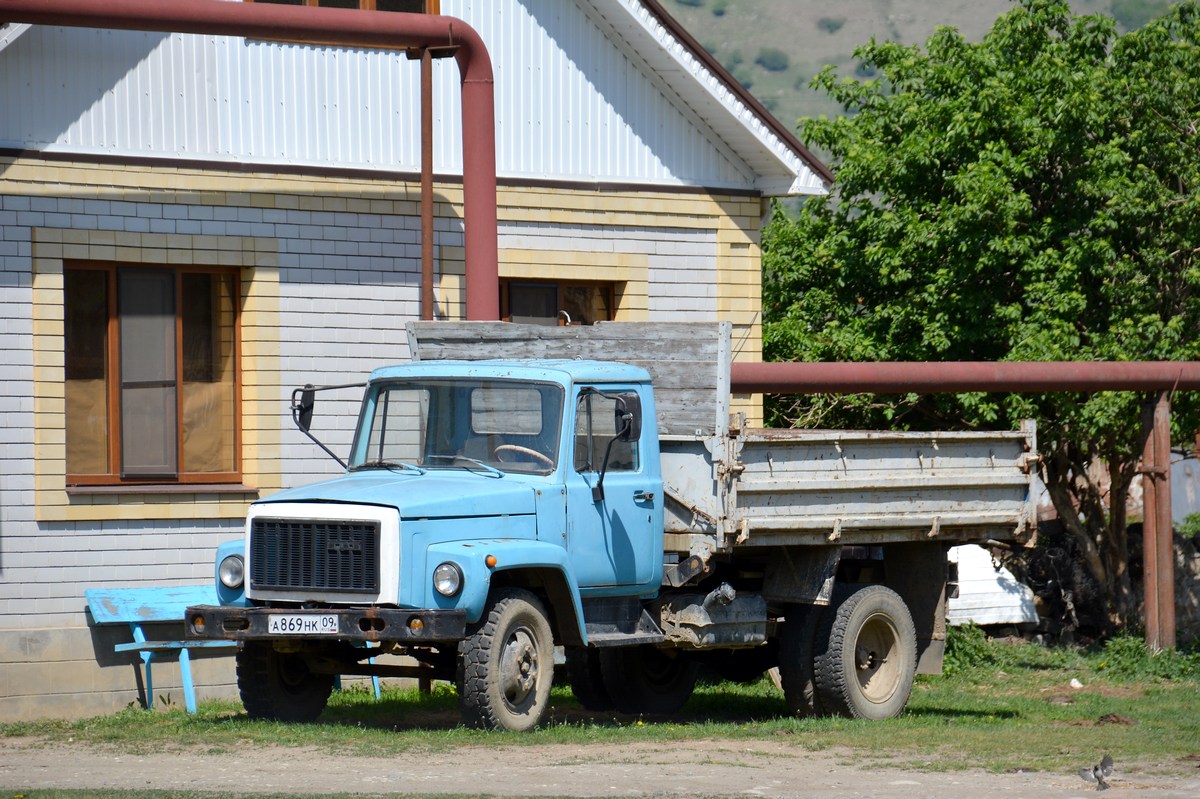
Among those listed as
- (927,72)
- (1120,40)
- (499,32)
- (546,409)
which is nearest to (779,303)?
(927,72)

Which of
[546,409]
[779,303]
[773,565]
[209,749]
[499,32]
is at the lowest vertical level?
[209,749]

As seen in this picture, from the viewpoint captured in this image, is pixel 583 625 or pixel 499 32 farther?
pixel 499 32

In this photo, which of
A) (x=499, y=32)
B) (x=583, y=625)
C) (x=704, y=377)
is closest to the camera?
(x=583, y=625)

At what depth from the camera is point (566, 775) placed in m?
9.12

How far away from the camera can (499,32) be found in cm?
1543

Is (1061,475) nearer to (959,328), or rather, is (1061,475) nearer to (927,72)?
(959,328)

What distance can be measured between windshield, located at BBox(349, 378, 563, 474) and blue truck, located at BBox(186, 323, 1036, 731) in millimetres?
14

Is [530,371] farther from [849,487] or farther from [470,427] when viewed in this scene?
[849,487]

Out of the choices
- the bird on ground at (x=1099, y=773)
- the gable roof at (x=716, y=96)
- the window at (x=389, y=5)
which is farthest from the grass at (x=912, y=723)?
the window at (x=389, y=5)

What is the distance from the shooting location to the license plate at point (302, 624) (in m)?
10.2

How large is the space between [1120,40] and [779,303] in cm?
483

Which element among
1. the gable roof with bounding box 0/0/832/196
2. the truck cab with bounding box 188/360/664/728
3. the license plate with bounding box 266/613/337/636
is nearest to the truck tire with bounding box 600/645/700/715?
the truck cab with bounding box 188/360/664/728

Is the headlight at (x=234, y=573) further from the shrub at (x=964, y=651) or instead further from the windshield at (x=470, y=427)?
the shrub at (x=964, y=651)

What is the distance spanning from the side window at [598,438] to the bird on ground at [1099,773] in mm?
3490
